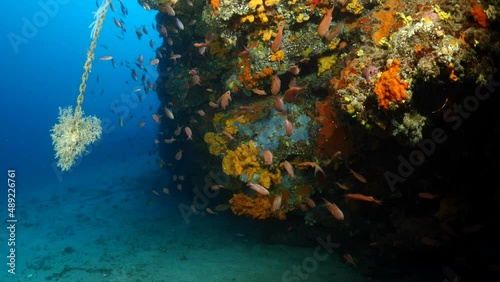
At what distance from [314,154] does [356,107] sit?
245 cm

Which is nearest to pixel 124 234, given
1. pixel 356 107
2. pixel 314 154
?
pixel 314 154

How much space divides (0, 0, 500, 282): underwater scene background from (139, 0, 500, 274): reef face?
0.03m

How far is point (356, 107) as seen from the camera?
14.1 feet

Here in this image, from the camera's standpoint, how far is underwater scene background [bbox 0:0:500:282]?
397cm

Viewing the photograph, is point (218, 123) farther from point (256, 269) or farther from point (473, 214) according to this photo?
point (473, 214)

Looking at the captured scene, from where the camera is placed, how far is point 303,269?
6.86 meters

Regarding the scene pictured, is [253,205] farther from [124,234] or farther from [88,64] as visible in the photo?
[124,234]

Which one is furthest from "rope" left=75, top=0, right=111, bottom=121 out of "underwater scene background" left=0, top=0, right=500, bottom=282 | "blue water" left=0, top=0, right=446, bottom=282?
"blue water" left=0, top=0, right=446, bottom=282

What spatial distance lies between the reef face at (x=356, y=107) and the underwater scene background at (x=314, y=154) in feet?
0.09

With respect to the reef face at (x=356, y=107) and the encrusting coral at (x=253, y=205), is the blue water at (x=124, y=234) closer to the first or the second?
the encrusting coral at (x=253, y=205)

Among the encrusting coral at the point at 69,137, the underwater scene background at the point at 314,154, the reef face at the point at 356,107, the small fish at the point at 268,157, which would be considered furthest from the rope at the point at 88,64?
the small fish at the point at 268,157

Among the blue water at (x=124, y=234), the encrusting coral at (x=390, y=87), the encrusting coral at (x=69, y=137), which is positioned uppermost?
the encrusting coral at (x=390, y=87)

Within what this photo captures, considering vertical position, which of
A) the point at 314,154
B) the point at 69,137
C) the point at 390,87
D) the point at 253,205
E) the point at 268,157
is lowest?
the point at 253,205

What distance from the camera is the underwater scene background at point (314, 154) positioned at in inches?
156
